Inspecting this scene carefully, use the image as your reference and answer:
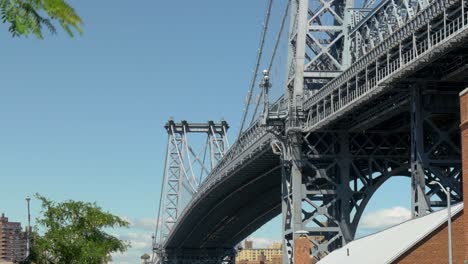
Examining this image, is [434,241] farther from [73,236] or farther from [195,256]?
[195,256]

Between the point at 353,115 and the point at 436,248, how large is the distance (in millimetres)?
21154

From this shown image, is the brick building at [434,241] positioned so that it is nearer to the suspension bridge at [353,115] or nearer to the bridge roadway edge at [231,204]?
the suspension bridge at [353,115]

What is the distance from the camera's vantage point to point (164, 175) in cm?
15088

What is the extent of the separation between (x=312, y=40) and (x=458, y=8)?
20.7 meters

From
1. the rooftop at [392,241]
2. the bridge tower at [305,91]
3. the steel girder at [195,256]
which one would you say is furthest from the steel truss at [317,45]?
the steel girder at [195,256]

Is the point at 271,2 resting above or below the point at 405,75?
above

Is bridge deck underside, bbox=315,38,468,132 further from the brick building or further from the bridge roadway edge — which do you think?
the bridge roadway edge

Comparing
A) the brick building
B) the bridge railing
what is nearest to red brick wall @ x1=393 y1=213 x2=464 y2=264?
the brick building

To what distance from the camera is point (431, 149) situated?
143 feet

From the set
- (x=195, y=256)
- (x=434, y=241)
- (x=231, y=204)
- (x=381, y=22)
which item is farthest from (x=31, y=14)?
(x=195, y=256)

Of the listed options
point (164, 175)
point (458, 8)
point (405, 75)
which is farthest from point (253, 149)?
point (164, 175)

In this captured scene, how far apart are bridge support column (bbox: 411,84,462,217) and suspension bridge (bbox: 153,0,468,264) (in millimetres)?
51

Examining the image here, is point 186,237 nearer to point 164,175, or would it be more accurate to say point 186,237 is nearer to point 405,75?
point 164,175

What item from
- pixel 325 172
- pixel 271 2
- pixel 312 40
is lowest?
pixel 325 172
